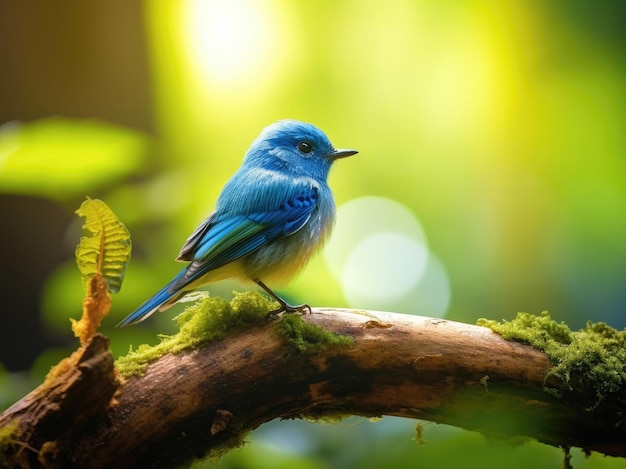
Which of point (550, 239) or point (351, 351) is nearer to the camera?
point (351, 351)

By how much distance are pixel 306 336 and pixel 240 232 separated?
734 millimetres

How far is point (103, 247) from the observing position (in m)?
2.11

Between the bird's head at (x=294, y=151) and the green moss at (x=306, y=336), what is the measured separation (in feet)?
3.85

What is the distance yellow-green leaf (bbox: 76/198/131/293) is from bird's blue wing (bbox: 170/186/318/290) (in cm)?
63

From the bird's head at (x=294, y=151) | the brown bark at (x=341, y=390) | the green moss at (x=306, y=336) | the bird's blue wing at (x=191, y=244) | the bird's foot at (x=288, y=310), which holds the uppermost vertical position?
the bird's head at (x=294, y=151)

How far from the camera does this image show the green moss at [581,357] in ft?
8.02

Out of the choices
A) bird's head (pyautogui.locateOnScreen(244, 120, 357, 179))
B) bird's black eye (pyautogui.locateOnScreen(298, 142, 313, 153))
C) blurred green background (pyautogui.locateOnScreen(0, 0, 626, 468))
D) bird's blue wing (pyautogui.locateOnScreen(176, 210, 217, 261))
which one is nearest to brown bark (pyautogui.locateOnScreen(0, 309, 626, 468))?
bird's blue wing (pyautogui.locateOnScreen(176, 210, 217, 261))

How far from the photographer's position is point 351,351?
2436mm

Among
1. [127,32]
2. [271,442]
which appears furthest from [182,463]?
[127,32]

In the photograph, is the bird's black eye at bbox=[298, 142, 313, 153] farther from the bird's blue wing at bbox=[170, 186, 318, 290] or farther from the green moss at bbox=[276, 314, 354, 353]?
the green moss at bbox=[276, 314, 354, 353]

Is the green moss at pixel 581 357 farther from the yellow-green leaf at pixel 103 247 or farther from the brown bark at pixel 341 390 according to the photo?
the yellow-green leaf at pixel 103 247

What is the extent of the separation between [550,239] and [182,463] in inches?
141

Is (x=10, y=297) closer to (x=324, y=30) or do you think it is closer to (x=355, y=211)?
(x=355, y=211)

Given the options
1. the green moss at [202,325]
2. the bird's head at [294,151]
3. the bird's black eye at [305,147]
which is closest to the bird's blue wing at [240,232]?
the green moss at [202,325]
